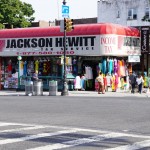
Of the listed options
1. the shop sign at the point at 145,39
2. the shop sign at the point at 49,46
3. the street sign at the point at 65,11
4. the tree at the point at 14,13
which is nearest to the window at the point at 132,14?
the tree at the point at 14,13

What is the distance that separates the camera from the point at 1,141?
36.6 ft

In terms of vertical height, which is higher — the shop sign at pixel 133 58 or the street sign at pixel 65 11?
the street sign at pixel 65 11

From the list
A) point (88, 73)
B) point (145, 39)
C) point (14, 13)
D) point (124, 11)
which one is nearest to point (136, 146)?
point (88, 73)

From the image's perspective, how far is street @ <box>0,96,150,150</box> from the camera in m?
10.8

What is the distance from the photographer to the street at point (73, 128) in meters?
10.8

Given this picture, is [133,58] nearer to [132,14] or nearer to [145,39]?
[145,39]

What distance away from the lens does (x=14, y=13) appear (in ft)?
195

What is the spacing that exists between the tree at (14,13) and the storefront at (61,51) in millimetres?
17431

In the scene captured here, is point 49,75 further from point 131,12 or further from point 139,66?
point 131,12

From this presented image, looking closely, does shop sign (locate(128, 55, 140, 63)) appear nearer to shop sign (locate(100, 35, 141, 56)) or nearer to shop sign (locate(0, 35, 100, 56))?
shop sign (locate(100, 35, 141, 56))

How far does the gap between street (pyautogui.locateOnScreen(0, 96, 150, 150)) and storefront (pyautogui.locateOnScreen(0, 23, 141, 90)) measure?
51.3 ft

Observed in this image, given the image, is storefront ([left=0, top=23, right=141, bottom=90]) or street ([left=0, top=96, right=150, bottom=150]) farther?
storefront ([left=0, top=23, right=141, bottom=90])

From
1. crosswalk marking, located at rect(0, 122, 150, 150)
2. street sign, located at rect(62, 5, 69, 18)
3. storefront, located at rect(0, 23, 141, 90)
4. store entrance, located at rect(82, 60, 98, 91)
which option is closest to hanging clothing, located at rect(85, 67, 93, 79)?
storefront, located at rect(0, 23, 141, 90)

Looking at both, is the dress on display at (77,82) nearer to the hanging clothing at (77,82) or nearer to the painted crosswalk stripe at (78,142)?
the hanging clothing at (77,82)
